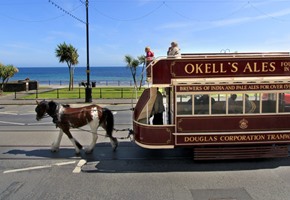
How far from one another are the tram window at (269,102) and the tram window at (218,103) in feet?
3.59

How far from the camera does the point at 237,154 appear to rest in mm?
8805

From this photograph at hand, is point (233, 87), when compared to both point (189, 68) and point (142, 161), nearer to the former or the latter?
point (189, 68)

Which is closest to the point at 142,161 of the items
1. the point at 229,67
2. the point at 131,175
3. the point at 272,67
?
the point at 131,175

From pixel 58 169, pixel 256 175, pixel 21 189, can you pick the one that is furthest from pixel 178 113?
pixel 21 189

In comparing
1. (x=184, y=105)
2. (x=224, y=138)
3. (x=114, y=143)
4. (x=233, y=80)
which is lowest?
(x=114, y=143)

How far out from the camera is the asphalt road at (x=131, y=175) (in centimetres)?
680

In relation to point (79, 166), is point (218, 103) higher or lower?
higher

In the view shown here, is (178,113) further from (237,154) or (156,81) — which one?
(237,154)

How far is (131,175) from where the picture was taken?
799 cm

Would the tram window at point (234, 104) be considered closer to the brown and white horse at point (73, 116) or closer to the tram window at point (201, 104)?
the tram window at point (201, 104)

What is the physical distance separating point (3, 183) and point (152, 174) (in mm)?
3535

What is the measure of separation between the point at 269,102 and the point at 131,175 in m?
4.26

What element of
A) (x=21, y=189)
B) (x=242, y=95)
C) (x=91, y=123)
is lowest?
(x=21, y=189)

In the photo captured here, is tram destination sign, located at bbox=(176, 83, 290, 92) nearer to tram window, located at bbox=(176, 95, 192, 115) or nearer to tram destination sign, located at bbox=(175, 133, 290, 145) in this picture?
tram window, located at bbox=(176, 95, 192, 115)
